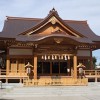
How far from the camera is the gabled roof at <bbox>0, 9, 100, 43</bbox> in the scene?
2847 centimetres

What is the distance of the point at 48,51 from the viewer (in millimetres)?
27734

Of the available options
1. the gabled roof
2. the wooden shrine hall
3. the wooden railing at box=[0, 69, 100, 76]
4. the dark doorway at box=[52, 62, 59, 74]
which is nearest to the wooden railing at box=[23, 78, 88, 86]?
the wooden shrine hall

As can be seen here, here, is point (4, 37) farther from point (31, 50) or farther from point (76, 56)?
point (76, 56)

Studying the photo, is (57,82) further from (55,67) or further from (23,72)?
(23,72)

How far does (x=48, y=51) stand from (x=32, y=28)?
3007mm

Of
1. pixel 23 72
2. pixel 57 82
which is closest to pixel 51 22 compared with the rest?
pixel 23 72

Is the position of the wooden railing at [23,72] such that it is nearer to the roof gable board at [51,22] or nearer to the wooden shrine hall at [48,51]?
the wooden shrine hall at [48,51]

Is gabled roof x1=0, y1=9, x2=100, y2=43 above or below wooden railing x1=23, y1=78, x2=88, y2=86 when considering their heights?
above

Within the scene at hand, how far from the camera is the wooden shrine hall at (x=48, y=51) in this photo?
2691 cm

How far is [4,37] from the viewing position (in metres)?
26.8

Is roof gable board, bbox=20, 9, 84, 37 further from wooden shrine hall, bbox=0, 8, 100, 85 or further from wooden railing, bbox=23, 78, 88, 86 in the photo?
wooden railing, bbox=23, 78, 88, 86

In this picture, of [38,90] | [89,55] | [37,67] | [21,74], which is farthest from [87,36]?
[38,90]

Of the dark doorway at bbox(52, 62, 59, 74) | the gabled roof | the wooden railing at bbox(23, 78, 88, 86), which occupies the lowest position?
the wooden railing at bbox(23, 78, 88, 86)

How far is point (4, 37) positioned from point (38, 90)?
8292 mm
